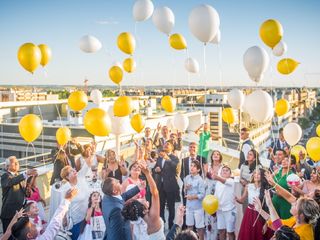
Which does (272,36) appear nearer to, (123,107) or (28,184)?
(123,107)

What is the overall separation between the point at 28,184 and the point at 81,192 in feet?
2.65

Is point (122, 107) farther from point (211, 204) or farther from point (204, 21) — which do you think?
point (211, 204)

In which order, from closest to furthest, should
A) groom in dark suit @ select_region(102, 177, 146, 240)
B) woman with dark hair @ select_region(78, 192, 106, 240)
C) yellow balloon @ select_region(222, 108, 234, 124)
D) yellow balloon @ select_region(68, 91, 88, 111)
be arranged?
groom in dark suit @ select_region(102, 177, 146, 240) < woman with dark hair @ select_region(78, 192, 106, 240) < yellow balloon @ select_region(68, 91, 88, 111) < yellow balloon @ select_region(222, 108, 234, 124)

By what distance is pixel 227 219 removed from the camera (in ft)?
12.1

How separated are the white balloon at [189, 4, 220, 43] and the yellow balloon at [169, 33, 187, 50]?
33.6 inches

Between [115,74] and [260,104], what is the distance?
259 cm

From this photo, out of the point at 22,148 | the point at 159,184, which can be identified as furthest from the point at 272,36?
the point at 22,148

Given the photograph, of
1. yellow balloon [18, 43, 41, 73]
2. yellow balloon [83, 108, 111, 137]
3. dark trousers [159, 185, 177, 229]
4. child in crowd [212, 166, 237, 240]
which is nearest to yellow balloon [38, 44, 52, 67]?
yellow balloon [18, 43, 41, 73]

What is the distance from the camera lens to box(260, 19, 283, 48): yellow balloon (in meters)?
3.80

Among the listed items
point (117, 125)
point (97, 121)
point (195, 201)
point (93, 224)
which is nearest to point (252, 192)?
point (195, 201)

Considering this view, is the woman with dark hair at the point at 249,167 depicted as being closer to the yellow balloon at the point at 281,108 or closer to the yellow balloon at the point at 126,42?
the yellow balloon at the point at 281,108

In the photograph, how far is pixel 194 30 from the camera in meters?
4.04

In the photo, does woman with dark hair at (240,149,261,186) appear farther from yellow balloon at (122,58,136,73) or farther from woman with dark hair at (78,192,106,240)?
yellow balloon at (122,58,136,73)

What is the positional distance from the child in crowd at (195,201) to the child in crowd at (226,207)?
218 mm
